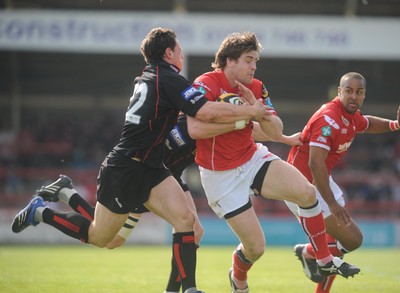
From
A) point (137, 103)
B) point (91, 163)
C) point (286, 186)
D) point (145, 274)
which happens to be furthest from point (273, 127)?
point (91, 163)

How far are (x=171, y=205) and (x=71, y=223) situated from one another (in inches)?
53.4

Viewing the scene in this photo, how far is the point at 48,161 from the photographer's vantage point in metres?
24.0

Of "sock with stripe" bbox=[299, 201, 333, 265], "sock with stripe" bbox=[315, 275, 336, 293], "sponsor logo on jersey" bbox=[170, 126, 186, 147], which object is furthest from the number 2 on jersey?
"sock with stripe" bbox=[315, 275, 336, 293]

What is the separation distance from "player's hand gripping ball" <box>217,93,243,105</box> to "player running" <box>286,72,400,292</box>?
1.11m

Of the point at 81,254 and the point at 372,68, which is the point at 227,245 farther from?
the point at 372,68

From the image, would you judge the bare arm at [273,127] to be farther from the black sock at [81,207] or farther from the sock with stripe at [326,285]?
the black sock at [81,207]

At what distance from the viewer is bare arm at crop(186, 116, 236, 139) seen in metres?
6.80

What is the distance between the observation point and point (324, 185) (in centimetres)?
748

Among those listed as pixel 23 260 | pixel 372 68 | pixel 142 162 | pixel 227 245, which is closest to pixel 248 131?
pixel 142 162

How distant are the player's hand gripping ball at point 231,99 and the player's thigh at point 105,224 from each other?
1.55m

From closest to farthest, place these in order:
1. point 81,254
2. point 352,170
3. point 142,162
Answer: point 142,162 < point 81,254 < point 352,170

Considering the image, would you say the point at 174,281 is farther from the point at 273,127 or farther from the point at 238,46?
the point at 238,46

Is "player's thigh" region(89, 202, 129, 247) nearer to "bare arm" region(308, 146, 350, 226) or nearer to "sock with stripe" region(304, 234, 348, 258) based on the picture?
"bare arm" region(308, 146, 350, 226)

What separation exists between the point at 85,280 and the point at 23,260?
14.6 feet
